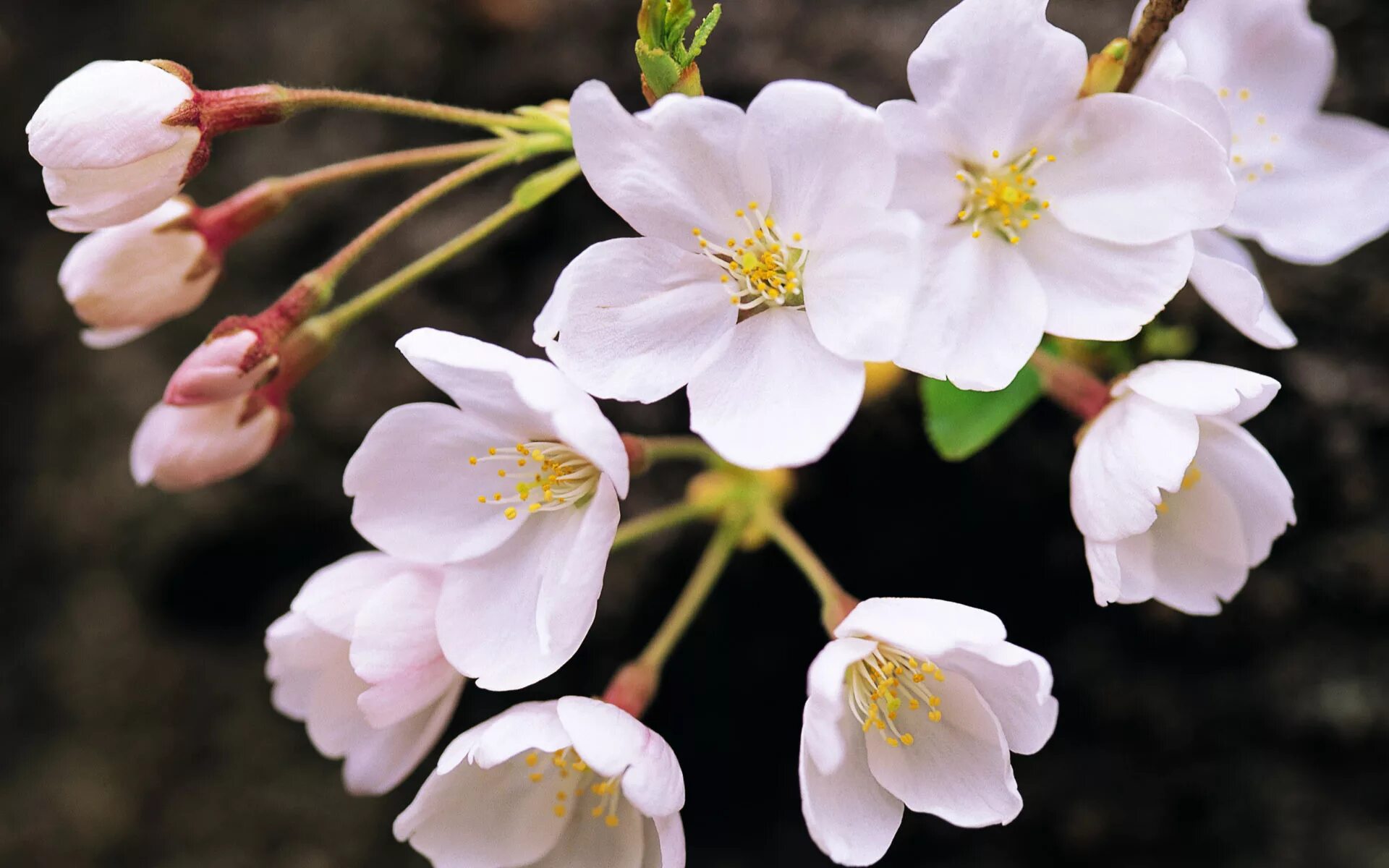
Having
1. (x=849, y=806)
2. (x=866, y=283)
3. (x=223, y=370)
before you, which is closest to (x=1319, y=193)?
(x=866, y=283)

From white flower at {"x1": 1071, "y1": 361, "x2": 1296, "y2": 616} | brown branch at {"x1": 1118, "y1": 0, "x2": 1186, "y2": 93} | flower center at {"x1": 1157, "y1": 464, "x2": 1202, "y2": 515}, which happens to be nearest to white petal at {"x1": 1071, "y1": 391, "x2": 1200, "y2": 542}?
white flower at {"x1": 1071, "y1": 361, "x2": 1296, "y2": 616}

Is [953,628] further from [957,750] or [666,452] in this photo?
[666,452]

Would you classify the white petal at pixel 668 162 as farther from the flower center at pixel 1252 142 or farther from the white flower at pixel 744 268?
the flower center at pixel 1252 142

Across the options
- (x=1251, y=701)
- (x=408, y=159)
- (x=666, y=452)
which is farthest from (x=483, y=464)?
(x=1251, y=701)

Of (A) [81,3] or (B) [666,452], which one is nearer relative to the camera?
(B) [666,452]

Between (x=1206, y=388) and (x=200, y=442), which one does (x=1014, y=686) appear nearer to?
(x=1206, y=388)

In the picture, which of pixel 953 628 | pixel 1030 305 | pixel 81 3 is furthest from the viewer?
pixel 81 3

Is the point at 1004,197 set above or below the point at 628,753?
above
